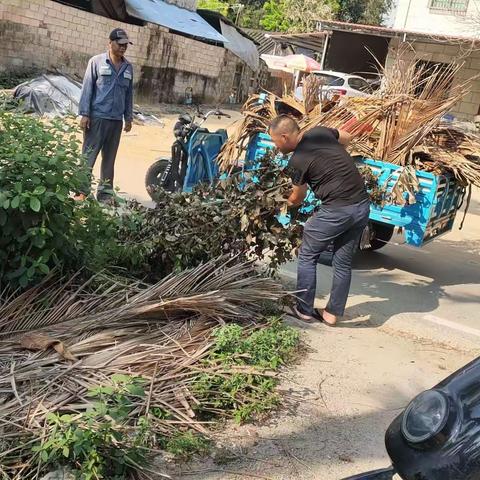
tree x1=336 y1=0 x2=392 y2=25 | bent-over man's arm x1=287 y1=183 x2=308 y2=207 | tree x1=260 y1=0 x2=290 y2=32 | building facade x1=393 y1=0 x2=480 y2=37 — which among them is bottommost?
bent-over man's arm x1=287 y1=183 x2=308 y2=207

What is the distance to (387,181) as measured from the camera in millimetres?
5891

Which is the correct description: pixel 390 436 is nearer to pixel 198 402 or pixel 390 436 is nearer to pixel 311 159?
pixel 198 402

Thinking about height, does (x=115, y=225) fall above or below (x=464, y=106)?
below

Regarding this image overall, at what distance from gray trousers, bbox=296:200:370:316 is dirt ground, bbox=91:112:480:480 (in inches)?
9.9

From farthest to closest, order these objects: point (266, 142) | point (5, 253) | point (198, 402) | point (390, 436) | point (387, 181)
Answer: point (266, 142) → point (387, 181) → point (5, 253) → point (198, 402) → point (390, 436)

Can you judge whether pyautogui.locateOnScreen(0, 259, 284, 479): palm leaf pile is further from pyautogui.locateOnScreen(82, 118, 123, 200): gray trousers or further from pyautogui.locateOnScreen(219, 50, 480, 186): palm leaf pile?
pyautogui.locateOnScreen(82, 118, 123, 200): gray trousers

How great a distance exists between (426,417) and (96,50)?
731 inches

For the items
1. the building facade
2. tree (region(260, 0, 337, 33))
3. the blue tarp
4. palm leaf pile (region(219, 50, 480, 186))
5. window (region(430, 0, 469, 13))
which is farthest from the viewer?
tree (region(260, 0, 337, 33))

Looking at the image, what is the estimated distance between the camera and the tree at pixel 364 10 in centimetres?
4081

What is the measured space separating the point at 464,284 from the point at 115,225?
406 cm

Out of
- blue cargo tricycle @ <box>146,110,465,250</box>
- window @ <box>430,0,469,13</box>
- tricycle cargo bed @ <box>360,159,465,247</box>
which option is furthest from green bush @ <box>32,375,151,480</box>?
window @ <box>430,0,469,13</box>

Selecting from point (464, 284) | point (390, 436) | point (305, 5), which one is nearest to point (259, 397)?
point (390, 436)

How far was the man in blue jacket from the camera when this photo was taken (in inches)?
266

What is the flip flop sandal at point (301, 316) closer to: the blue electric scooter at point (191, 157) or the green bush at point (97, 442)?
the green bush at point (97, 442)
